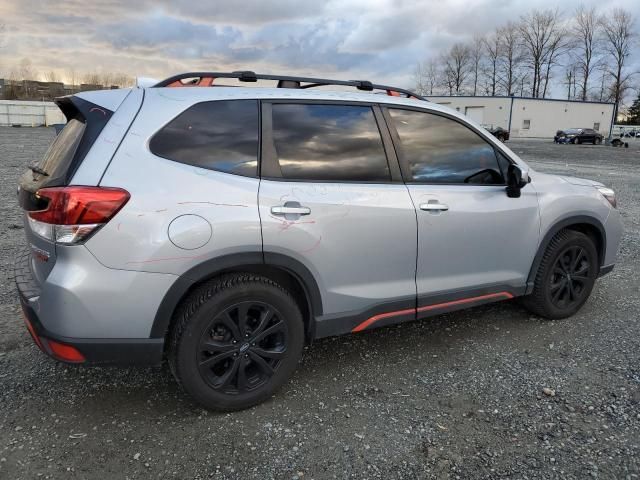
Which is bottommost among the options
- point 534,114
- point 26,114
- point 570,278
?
point 570,278

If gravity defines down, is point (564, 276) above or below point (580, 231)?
below

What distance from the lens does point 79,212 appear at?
7.46ft

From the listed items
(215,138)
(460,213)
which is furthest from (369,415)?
(215,138)

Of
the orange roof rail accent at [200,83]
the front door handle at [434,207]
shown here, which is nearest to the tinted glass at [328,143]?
the front door handle at [434,207]

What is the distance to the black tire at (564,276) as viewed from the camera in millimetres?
3863

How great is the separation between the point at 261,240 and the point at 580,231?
9.50ft

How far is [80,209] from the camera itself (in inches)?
89.5

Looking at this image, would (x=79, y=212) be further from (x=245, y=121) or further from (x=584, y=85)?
(x=584, y=85)

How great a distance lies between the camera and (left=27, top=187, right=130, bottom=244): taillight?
7.47ft

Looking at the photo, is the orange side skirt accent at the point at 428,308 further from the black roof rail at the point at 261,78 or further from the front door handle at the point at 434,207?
the black roof rail at the point at 261,78

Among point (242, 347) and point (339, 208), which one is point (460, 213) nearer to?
point (339, 208)

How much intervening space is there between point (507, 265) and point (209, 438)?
7.76ft

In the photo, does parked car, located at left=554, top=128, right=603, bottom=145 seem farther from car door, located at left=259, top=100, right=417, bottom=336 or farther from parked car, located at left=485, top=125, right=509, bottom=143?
car door, located at left=259, top=100, right=417, bottom=336

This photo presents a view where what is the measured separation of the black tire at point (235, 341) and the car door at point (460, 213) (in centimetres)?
99
